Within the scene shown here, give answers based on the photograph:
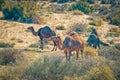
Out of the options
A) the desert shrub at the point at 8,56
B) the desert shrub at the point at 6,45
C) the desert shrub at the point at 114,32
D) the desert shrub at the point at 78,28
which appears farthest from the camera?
the desert shrub at the point at 78,28

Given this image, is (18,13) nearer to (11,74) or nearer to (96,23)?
(96,23)

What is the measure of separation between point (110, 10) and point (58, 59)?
2251cm

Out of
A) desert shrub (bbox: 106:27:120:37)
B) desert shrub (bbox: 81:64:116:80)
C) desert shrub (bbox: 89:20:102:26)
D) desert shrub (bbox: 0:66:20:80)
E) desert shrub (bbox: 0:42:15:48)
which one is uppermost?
desert shrub (bbox: 81:64:116:80)

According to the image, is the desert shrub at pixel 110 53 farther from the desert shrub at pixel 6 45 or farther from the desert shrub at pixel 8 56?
the desert shrub at pixel 6 45

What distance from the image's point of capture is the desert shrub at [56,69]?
1223 cm

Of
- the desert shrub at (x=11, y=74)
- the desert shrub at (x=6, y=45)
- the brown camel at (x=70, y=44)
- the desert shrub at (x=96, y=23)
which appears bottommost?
the desert shrub at (x=96, y=23)

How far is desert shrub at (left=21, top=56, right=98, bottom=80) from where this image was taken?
12.2 m

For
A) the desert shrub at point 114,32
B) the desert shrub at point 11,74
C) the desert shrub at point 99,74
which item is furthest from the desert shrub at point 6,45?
the desert shrub at point 99,74

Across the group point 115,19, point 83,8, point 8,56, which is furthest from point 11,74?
point 83,8

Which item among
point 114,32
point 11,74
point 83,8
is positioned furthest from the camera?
point 83,8

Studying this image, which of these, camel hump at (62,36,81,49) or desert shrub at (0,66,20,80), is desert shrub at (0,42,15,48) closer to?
camel hump at (62,36,81,49)

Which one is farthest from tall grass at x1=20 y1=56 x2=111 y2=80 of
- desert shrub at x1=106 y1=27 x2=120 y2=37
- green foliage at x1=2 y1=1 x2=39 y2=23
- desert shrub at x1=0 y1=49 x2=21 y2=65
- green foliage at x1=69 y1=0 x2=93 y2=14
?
green foliage at x1=69 y1=0 x2=93 y2=14

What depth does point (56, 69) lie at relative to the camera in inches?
496

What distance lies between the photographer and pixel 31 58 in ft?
54.2
